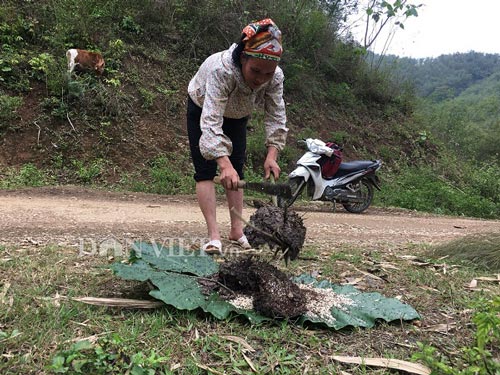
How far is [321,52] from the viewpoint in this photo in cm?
1393

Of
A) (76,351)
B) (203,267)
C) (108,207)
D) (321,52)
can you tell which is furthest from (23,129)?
(321,52)

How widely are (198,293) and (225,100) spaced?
4.11 feet

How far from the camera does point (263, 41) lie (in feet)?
8.04

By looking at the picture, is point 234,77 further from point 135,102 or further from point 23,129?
point 135,102

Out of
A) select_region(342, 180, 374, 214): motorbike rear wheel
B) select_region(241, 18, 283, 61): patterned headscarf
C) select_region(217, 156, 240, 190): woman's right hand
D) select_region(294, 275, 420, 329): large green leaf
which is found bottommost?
select_region(342, 180, 374, 214): motorbike rear wheel

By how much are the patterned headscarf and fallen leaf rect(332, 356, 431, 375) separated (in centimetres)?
163

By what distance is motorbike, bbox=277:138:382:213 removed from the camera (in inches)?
261

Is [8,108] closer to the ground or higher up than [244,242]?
higher up

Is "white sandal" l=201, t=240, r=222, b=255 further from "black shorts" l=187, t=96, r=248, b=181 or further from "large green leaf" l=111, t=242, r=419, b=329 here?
"large green leaf" l=111, t=242, r=419, b=329

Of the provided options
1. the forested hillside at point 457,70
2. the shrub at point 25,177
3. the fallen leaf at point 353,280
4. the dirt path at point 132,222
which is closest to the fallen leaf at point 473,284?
the fallen leaf at point 353,280

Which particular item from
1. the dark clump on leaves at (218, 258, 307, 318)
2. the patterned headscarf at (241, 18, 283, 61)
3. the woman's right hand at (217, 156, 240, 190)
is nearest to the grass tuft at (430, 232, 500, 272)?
the dark clump on leaves at (218, 258, 307, 318)

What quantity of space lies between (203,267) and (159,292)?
1.59 ft

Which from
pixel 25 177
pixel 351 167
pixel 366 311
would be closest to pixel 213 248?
pixel 366 311

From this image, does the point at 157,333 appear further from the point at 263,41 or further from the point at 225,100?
the point at 263,41
